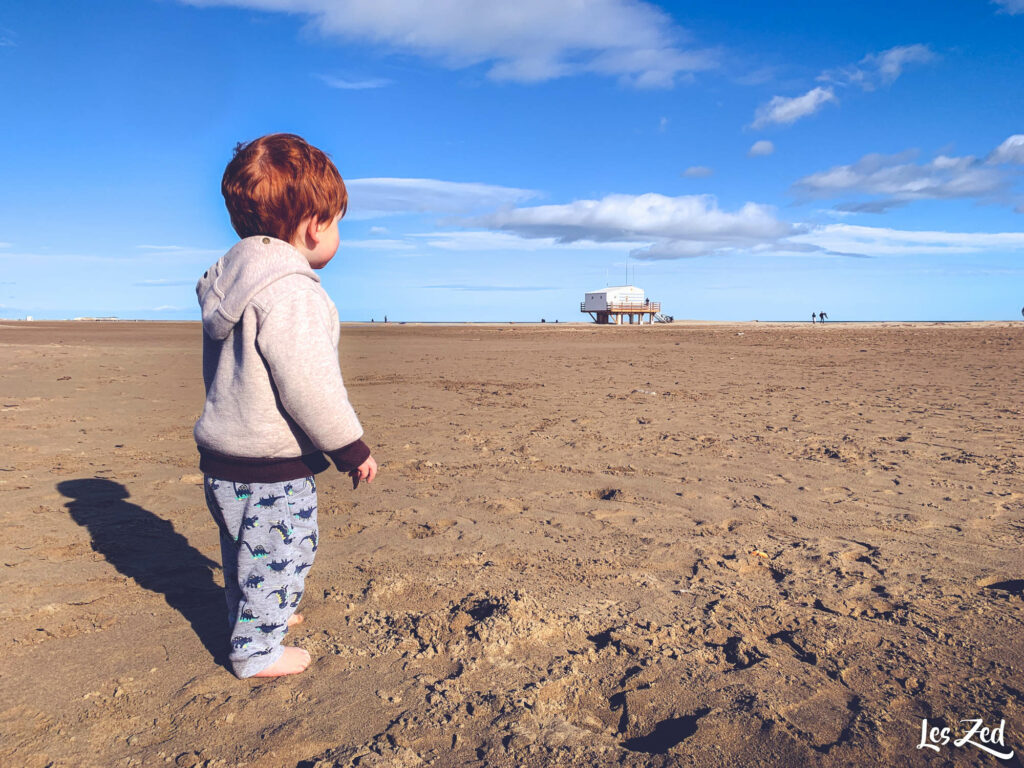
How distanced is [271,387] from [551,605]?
1.49 meters

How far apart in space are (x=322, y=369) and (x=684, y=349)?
18811 mm

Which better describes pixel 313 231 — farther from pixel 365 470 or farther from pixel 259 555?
pixel 259 555

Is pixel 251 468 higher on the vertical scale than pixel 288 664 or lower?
higher

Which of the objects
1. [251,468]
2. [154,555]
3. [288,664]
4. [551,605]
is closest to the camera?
[251,468]

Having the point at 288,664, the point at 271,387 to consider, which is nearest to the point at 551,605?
the point at 288,664

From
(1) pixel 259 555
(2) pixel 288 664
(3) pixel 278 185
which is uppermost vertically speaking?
(3) pixel 278 185

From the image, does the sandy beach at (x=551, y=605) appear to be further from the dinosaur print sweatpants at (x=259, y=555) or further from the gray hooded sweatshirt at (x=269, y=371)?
the gray hooded sweatshirt at (x=269, y=371)

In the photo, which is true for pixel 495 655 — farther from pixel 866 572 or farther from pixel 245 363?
pixel 866 572

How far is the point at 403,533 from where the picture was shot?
3.77m

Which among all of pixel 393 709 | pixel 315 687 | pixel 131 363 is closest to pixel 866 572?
pixel 393 709

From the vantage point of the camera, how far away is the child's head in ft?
7.20

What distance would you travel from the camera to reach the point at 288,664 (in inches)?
91.5

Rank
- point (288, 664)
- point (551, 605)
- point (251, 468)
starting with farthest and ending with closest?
1. point (551, 605)
2. point (288, 664)
3. point (251, 468)

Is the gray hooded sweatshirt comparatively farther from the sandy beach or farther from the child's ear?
the sandy beach
